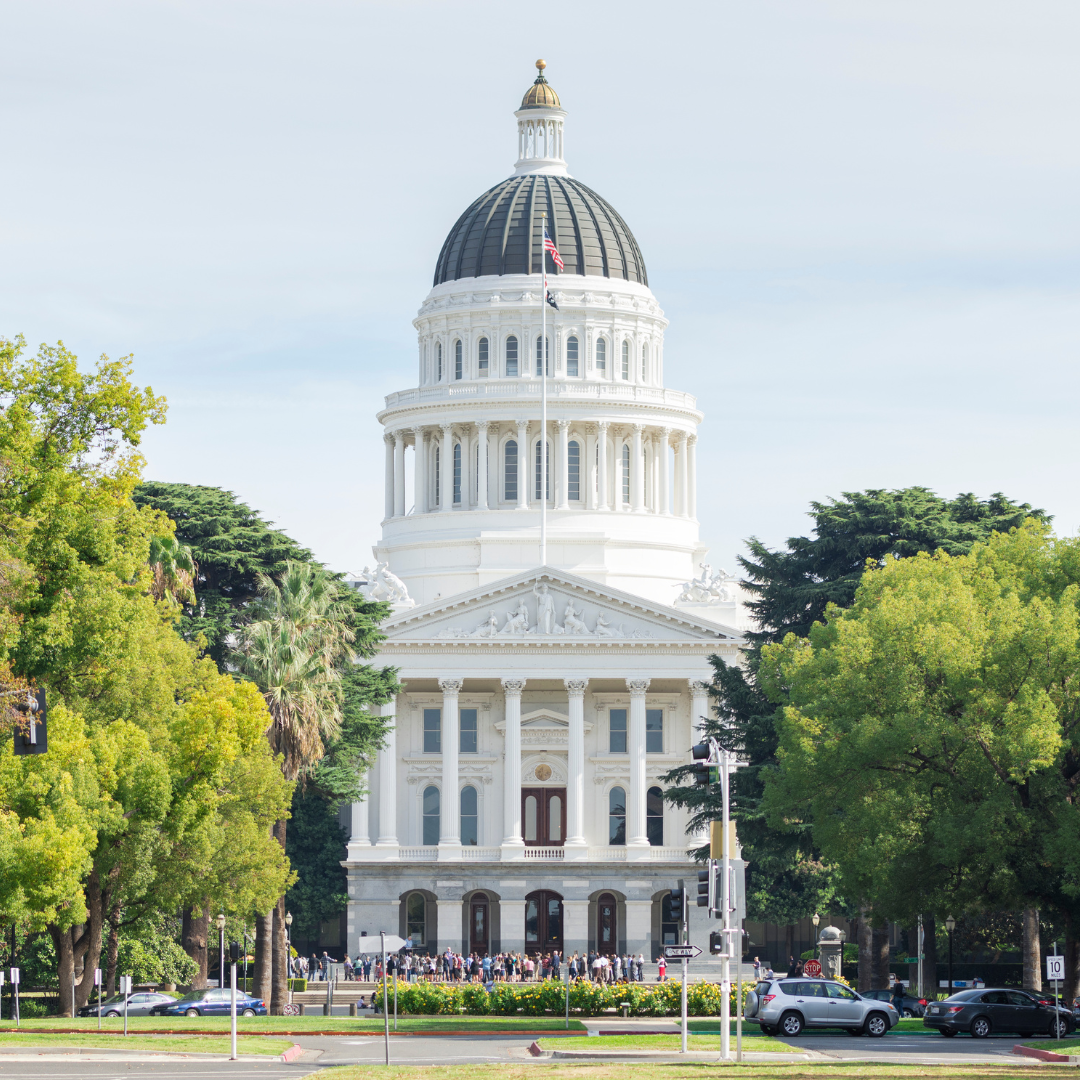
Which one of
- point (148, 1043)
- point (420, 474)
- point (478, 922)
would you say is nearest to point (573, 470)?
point (420, 474)

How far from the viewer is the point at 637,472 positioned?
4183 inches

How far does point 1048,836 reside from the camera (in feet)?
150

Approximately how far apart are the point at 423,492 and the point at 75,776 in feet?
208

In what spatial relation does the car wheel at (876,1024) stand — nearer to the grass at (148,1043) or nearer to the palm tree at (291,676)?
the grass at (148,1043)

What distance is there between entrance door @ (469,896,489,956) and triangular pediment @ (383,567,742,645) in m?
11.5

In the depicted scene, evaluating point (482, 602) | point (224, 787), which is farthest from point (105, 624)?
point (482, 602)

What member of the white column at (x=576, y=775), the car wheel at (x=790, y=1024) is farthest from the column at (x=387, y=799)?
the car wheel at (x=790, y=1024)

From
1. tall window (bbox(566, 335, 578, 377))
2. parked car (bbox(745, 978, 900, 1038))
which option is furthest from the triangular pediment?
parked car (bbox(745, 978, 900, 1038))

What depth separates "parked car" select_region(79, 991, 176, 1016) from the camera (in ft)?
179

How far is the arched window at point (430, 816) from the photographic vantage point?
308ft

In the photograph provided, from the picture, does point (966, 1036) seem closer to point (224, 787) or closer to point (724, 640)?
point (224, 787)

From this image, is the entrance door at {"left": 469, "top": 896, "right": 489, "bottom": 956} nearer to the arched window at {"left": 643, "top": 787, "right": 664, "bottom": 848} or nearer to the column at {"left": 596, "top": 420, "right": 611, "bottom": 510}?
the arched window at {"left": 643, "top": 787, "right": 664, "bottom": 848}

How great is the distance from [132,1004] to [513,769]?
115 feet

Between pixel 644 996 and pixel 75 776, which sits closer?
pixel 75 776
